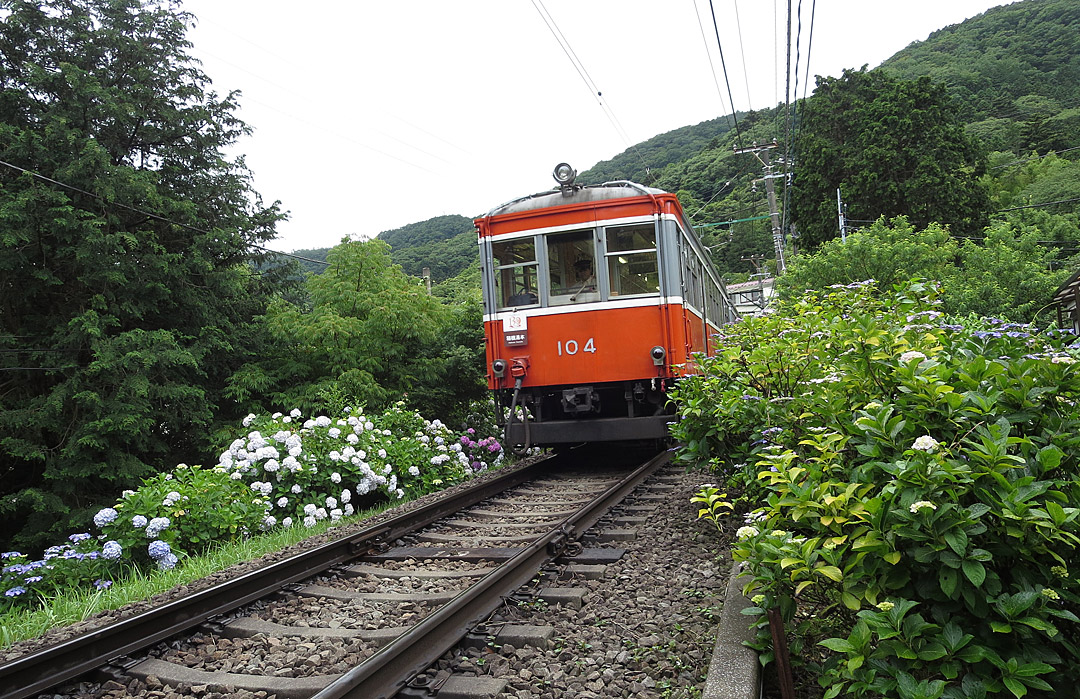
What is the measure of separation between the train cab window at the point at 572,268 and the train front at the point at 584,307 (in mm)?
12

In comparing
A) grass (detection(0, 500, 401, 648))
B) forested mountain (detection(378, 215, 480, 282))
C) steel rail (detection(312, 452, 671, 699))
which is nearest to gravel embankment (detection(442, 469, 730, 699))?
steel rail (detection(312, 452, 671, 699))

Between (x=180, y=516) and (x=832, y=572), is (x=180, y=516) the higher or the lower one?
the lower one

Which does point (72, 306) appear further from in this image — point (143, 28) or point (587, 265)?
point (587, 265)

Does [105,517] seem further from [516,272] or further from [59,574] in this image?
[516,272]

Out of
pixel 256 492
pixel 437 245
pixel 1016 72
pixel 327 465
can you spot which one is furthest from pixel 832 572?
pixel 1016 72

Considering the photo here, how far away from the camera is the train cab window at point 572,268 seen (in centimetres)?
838

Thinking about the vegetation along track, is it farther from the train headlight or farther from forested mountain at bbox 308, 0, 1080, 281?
forested mountain at bbox 308, 0, 1080, 281

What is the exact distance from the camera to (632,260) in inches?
326

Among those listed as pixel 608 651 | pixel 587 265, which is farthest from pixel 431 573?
pixel 587 265

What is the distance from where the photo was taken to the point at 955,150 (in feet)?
97.2

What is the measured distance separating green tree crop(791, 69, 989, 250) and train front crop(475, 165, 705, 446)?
25.2 m

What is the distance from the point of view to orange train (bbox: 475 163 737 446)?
321 inches

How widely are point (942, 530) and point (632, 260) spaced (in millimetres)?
6500

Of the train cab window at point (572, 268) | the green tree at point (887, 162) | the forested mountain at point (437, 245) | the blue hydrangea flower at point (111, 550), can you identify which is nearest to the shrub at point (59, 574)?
the blue hydrangea flower at point (111, 550)
